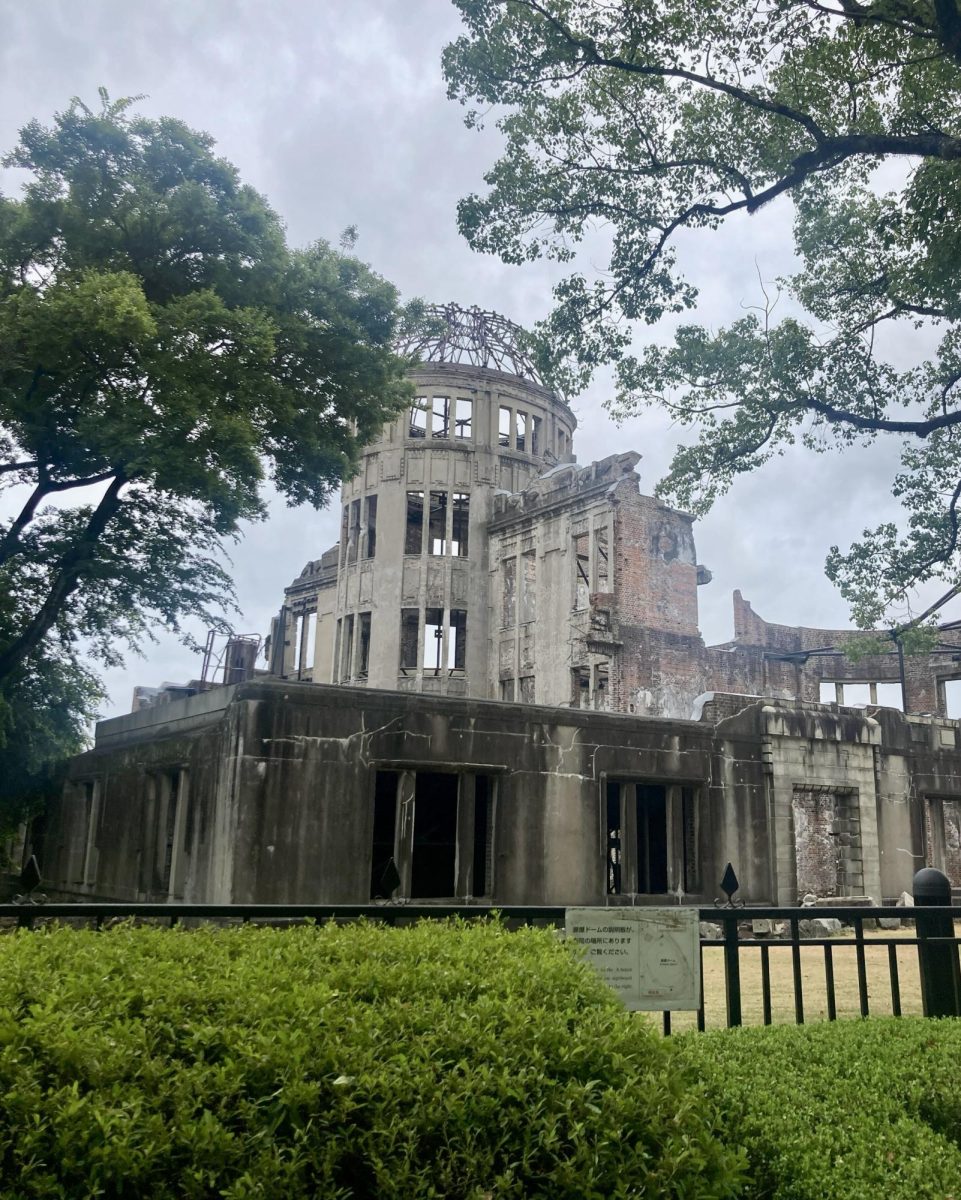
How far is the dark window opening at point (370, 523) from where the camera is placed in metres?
39.8

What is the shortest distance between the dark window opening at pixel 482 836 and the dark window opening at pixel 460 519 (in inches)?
869

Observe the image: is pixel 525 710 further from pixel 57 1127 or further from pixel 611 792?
pixel 57 1127

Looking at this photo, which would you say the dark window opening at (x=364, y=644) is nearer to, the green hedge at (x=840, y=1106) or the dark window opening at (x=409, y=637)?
the dark window opening at (x=409, y=637)

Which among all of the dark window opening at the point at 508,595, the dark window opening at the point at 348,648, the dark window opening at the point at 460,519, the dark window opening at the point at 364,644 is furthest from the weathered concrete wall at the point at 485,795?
the dark window opening at the point at 460,519

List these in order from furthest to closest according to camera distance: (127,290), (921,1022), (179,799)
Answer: (127,290), (179,799), (921,1022)

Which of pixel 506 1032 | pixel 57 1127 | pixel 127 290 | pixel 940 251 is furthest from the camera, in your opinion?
pixel 127 290

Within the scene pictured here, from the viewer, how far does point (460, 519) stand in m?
39.5

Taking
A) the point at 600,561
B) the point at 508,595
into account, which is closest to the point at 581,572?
the point at 600,561

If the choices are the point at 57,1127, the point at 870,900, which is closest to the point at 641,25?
the point at 57,1127

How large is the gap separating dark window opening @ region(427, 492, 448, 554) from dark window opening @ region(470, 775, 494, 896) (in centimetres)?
2239

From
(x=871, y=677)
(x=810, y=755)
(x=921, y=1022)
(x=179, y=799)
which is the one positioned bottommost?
(x=921, y=1022)

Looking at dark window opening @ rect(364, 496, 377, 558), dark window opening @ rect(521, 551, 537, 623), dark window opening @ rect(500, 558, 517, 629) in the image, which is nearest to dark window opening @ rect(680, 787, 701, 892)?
dark window opening @ rect(521, 551, 537, 623)

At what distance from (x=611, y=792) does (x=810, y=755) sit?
4.28 metres

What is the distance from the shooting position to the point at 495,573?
126 feet
